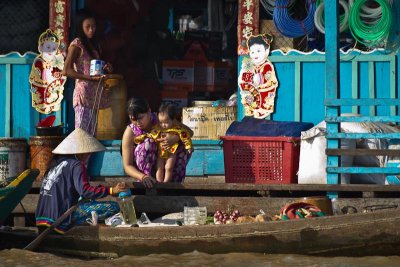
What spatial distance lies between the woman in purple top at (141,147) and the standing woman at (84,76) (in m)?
1.33

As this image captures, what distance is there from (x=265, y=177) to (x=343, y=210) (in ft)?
3.35

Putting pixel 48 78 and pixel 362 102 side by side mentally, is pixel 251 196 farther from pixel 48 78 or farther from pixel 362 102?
pixel 48 78

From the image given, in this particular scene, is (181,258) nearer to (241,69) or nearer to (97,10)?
(241,69)

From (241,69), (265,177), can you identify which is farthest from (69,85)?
(265,177)

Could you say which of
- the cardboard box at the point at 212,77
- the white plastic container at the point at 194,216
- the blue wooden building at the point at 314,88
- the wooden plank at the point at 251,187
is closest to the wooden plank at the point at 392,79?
the blue wooden building at the point at 314,88

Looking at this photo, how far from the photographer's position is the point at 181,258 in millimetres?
8773

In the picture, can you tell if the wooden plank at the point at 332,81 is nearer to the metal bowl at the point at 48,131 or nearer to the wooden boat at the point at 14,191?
the wooden boat at the point at 14,191

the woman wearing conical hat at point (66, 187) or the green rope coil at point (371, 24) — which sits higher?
the green rope coil at point (371, 24)

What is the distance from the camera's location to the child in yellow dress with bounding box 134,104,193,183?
388 inches

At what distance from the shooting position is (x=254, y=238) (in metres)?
8.58

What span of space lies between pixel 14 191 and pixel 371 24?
14.0 feet

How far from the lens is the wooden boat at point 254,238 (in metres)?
8.35

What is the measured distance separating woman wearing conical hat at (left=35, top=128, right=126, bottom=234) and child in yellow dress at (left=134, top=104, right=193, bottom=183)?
78 centimetres

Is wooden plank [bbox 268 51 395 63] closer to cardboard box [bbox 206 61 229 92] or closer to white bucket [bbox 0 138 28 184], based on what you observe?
cardboard box [bbox 206 61 229 92]
